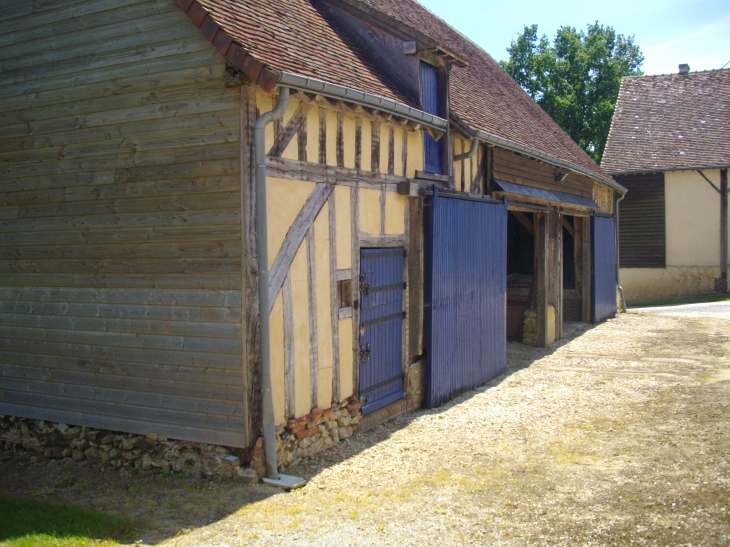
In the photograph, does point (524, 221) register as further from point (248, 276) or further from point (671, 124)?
point (671, 124)

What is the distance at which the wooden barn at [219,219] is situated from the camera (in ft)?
19.0

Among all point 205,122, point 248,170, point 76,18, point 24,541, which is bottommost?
point 24,541

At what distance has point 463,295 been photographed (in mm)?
9328

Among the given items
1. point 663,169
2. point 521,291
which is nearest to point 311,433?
point 521,291

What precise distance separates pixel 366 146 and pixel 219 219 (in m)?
2.12

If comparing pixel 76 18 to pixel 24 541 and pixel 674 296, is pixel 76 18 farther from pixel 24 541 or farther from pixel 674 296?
pixel 674 296

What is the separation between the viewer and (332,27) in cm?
836

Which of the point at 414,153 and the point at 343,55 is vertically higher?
the point at 343,55

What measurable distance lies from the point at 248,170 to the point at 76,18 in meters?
2.44

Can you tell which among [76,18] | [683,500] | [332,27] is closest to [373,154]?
[332,27]

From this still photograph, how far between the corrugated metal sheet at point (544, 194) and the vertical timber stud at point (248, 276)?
18.2 feet

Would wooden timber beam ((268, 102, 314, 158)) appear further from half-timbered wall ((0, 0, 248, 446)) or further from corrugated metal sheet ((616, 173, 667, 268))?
corrugated metal sheet ((616, 173, 667, 268))

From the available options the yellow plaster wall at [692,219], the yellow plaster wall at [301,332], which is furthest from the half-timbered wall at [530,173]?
the yellow plaster wall at [692,219]

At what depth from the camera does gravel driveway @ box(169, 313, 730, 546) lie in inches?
187
